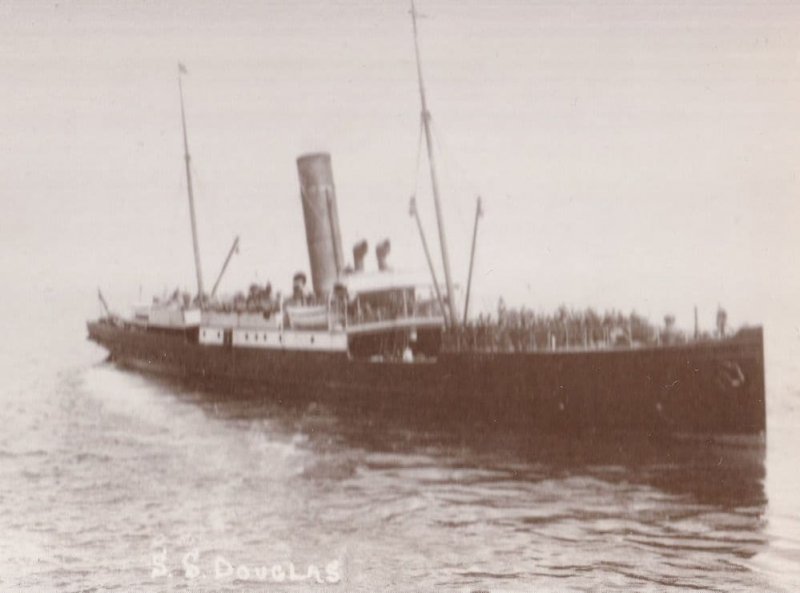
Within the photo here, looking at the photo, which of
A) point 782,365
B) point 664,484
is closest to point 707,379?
point 782,365

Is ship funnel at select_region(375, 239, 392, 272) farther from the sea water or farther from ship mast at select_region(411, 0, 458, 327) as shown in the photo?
the sea water

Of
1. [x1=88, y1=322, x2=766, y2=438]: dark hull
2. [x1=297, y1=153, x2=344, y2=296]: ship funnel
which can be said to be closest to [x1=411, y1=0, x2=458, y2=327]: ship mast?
[x1=88, y1=322, x2=766, y2=438]: dark hull

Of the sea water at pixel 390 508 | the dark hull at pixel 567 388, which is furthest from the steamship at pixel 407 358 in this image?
the sea water at pixel 390 508

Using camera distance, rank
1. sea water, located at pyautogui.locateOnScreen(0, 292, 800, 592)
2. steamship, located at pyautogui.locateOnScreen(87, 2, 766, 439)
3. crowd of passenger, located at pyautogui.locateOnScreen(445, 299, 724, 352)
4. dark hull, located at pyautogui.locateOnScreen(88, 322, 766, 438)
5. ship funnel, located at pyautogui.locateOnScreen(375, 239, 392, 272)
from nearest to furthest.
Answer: sea water, located at pyautogui.locateOnScreen(0, 292, 800, 592), dark hull, located at pyautogui.locateOnScreen(88, 322, 766, 438), steamship, located at pyautogui.locateOnScreen(87, 2, 766, 439), crowd of passenger, located at pyautogui.locateOnScreen(445, 299, 724, 352), ship funnel, located at pyautogui.locateOnScreen(375, 239, 392, 272)

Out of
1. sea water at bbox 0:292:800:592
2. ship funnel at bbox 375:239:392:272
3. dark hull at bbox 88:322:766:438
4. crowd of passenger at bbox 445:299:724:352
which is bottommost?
sea water at bbox 0:292:800:592

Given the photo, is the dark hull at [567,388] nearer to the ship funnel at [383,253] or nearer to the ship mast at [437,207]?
the ship mast at [437,207]

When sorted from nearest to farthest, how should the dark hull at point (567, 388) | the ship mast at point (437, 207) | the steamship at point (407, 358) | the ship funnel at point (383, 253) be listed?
the dark hull at point (567, 388) → the steamship at point (407, 358) → the ship mast at point (437, 207) → the ship funnel at point (383, 253)
